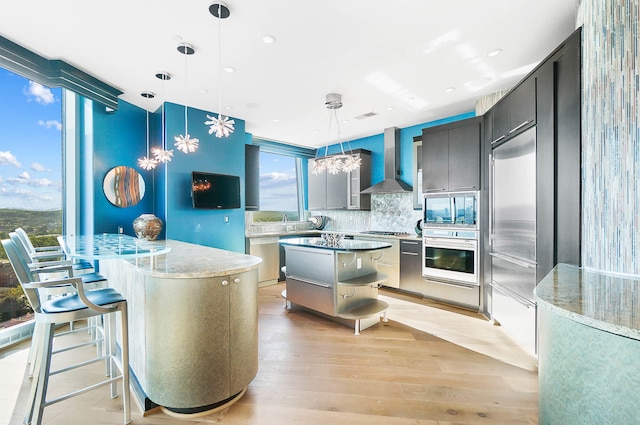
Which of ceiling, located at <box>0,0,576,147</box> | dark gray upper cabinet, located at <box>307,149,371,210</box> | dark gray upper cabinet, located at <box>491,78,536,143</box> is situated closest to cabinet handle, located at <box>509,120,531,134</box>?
dark gray upper cabinet, located at <box>491,78,536,143</box>

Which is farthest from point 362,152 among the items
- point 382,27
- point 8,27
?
point 8,27

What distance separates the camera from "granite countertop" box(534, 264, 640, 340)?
30.7 inches

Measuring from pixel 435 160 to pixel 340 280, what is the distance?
7.53 feet

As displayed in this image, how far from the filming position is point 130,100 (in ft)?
12.5

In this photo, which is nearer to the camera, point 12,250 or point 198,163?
point 12,250

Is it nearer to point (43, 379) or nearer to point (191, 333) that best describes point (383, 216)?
point (191, 333)

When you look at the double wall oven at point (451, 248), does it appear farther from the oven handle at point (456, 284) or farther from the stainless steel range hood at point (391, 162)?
the stainless steel range hood at point (391, 162)

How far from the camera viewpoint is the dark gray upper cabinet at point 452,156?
3682 millimetres

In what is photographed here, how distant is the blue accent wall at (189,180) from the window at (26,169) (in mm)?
1139

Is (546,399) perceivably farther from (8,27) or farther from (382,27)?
(8,27)

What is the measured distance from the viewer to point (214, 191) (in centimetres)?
421

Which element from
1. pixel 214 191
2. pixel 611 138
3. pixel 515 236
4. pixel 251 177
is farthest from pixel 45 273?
pixel 515 236

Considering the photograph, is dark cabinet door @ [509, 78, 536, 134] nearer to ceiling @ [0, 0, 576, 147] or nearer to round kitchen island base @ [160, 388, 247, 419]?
ceiling @ [0, 0, 576, 147]

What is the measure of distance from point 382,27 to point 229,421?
3093 millimetres
